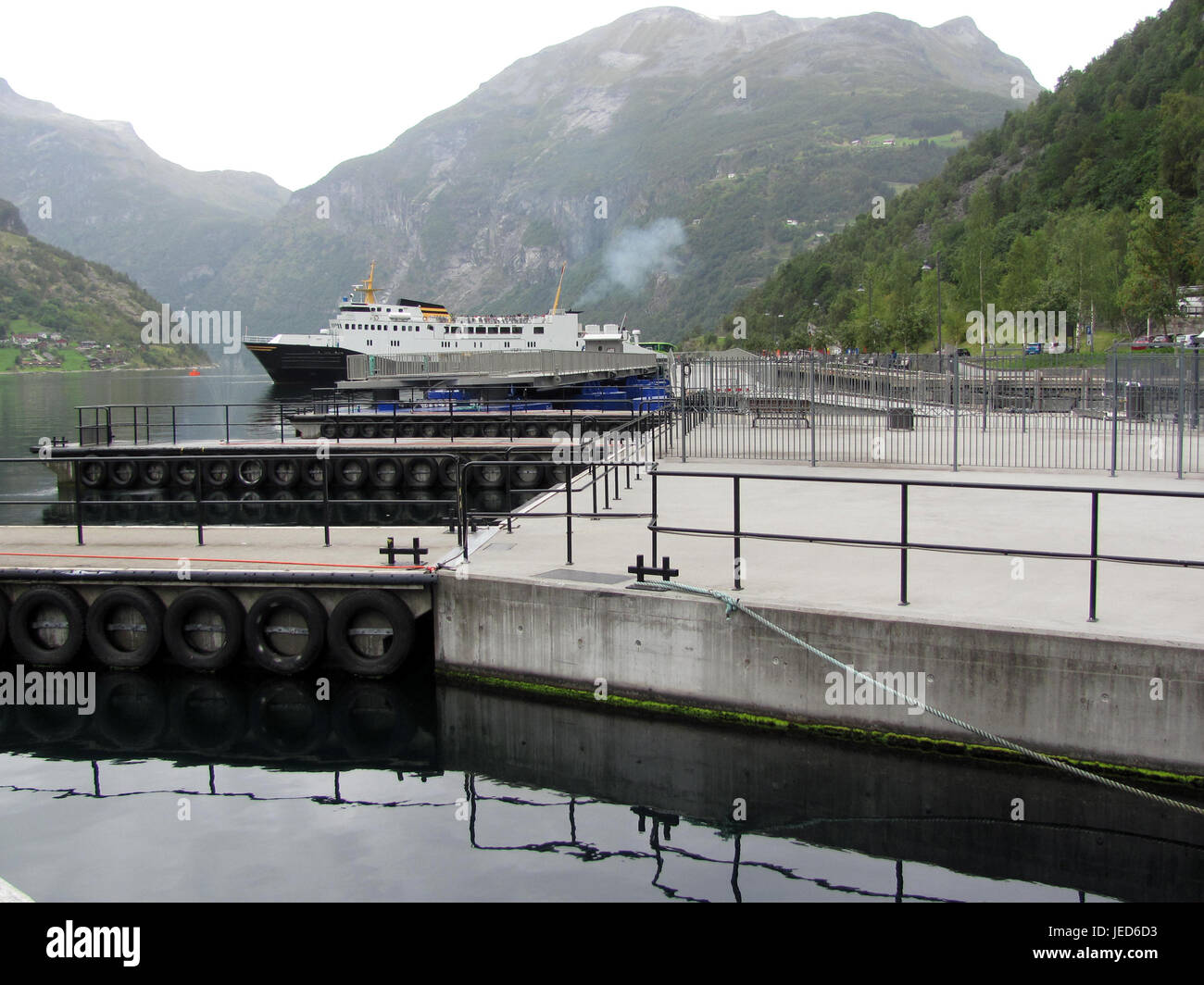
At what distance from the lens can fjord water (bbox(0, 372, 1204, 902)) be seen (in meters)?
8.77

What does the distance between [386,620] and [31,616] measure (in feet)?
15.9

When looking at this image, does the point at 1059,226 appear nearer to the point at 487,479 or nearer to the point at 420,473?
the point at 487,479

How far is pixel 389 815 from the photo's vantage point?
10.3 metres

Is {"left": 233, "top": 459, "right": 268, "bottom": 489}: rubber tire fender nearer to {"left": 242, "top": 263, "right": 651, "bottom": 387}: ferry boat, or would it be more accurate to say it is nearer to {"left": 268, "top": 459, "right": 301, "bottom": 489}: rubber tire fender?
{"left": 268, "top": 459, "right": 301, "bottom": 489}: rubber tire fender

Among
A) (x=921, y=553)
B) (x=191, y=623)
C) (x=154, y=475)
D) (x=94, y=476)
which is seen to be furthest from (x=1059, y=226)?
(x=191, y=623)

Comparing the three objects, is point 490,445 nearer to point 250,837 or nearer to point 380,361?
point 250,837

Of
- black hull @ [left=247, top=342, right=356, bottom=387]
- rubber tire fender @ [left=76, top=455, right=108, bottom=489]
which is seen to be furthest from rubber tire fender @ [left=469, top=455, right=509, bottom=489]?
black hull @ [left=247, top=342, right=356, bottom=387]

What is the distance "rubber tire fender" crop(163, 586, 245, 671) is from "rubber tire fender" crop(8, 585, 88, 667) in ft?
3.90

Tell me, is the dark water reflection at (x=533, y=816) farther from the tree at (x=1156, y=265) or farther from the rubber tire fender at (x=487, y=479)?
the tree at (x=1156, y=265)

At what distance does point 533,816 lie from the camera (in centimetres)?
1021

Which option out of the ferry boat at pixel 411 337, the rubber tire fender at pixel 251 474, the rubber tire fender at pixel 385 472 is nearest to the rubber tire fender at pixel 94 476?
the rubber tire fender at pixel 251 474

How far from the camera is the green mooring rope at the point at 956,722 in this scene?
927cm

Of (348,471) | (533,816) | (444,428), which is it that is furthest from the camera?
(444,428)

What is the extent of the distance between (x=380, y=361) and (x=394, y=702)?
→ 2342 inches
